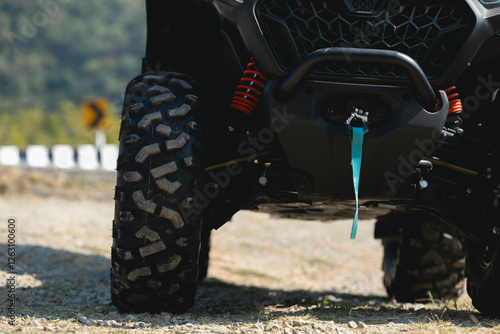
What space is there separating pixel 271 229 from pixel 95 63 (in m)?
68.0

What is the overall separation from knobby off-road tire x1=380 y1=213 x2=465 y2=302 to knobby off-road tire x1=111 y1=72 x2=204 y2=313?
2404 mm

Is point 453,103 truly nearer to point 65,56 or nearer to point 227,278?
point 227,278

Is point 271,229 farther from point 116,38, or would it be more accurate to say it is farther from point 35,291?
point 116,38

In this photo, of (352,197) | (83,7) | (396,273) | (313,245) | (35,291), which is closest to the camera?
(352,197)

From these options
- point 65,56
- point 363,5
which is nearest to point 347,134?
point 363,5

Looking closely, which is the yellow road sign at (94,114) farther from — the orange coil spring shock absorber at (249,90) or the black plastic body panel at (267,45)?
the black plastic body panel at (267,45)

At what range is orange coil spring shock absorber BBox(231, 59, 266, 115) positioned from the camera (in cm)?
345

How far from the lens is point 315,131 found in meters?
3.21

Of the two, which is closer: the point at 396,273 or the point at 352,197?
the point at 352,197

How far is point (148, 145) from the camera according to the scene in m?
3.32

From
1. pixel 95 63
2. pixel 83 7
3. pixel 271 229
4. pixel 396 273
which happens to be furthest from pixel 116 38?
pixel 396 273

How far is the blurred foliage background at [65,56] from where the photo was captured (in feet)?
208

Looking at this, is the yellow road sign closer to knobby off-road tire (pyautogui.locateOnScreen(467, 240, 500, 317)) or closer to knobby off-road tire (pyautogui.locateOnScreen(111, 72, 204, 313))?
knobby off-road tire (pyautogui.locateOnScreen(111, 72, 204, 313))

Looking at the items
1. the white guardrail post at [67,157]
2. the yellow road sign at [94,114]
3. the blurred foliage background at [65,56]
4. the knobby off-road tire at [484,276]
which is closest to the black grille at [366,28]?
the knobby off-road tire at [484,276]
